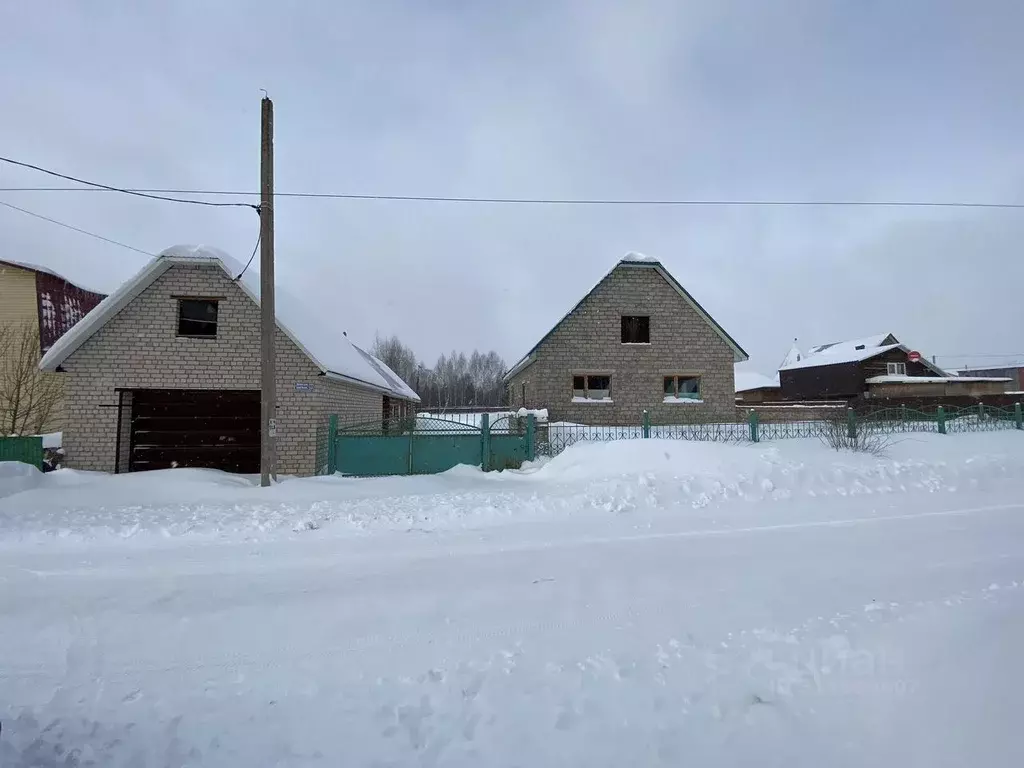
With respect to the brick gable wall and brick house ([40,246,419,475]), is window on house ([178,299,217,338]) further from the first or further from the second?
the brick gable wall

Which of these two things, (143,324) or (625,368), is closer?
(143,324)

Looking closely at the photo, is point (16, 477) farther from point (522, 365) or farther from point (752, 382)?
point (752, 382)

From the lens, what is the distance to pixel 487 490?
10.6m

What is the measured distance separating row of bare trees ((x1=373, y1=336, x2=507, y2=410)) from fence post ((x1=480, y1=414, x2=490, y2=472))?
57.5 metres

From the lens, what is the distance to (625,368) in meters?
22.1

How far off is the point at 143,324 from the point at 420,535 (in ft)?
34.8

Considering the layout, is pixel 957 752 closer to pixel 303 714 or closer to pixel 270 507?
pixel 303 714

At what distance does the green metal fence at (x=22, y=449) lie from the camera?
12.4m

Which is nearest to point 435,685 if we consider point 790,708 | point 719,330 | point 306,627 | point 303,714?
point 303,714

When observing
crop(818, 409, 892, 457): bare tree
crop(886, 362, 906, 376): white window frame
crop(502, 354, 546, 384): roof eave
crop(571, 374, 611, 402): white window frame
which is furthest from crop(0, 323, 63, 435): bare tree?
crop(886, 362, 906, 376): white window frame

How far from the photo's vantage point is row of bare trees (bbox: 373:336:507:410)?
77438mm

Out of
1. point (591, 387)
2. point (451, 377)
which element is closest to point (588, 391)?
point (591, 387)

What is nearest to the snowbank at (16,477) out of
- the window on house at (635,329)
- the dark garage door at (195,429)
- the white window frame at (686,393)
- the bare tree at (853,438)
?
the dark garage door at (195,429)

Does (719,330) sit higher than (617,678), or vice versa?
(719,330)
